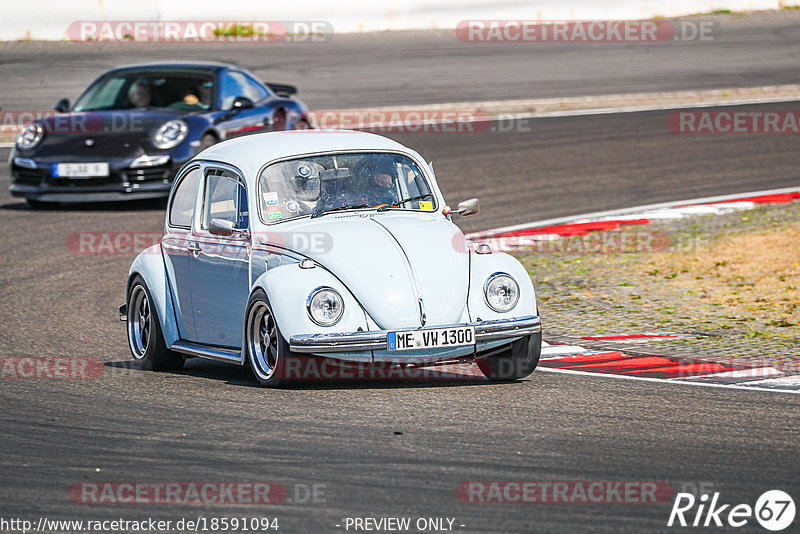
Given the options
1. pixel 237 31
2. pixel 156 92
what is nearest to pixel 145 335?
pixel 156 92

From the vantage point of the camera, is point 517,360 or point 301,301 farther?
point 517,360

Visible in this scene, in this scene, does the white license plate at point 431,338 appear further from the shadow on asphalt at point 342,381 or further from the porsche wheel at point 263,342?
the porsche wheel at point 263,342

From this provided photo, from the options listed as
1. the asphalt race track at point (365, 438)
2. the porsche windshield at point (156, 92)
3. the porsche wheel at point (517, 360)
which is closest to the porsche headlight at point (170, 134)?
the porsche windshield at point (156, 92)

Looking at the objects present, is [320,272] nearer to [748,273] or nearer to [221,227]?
[221,227]

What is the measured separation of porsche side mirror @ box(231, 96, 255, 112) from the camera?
52.6 ft

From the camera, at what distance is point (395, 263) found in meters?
7.55

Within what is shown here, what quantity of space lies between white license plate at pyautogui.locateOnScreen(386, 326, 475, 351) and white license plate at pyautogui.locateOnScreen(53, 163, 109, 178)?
8452 millimetres

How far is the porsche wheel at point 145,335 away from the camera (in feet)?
28.5

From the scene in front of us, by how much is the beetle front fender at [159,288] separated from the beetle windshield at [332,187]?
99 centimetres

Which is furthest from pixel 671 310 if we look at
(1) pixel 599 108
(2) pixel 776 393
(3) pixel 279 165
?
(1) pixel 599 108

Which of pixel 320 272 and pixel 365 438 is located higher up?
pixel 320 272

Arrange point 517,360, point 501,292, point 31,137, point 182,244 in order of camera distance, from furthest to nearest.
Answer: point 31,137, point 182,244, point 517,360, point 501,292

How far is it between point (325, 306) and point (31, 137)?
30.2ft

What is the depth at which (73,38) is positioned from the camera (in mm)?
25703
